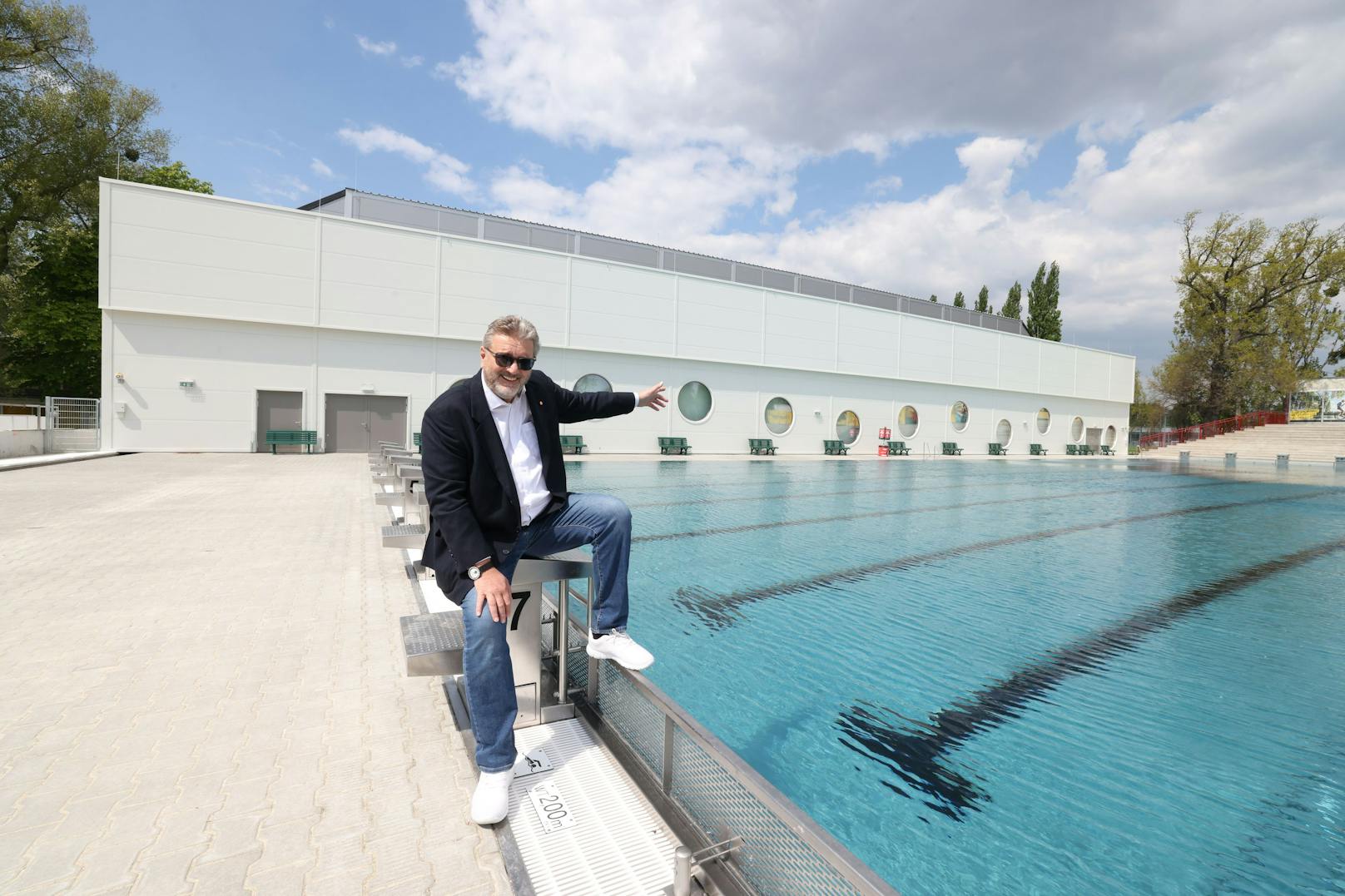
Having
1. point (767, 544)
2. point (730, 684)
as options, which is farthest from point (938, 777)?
point (767, 544)

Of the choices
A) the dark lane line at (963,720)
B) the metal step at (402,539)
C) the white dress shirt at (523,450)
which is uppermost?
the white dress shirt at (523,450)

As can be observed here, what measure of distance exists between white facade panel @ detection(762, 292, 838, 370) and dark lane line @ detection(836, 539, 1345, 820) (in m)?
20.4

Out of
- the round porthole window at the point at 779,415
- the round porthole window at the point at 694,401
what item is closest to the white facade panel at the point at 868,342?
the round porthole window at the point at 779,415

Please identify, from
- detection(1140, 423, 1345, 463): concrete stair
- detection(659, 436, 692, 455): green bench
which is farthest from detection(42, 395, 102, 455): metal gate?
detection(1140, 423, 1345, 463): concrete stair

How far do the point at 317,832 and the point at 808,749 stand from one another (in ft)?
7.06

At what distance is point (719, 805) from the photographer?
1705 millimetres

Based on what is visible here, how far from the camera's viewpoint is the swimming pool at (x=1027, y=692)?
223cm

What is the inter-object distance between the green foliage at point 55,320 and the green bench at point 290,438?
13.8 m

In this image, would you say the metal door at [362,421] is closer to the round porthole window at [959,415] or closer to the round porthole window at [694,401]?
the round porthole window at [694,401]

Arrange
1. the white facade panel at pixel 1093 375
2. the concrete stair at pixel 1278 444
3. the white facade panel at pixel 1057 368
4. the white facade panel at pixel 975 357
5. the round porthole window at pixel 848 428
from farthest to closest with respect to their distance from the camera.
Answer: the white facade panel at pixel 1093 375, the white facade panel at pixel 1057 368, the concrete stair at pixel 1278 444, the white facade panel at pixel 975 357, the round porthole window at pixel 848 428

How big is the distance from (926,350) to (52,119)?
39.0 metres

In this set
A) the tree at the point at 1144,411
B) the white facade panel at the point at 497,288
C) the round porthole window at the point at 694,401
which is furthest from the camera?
the tree at the point at 1144,411

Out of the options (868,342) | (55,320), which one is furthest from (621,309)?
(55,320)

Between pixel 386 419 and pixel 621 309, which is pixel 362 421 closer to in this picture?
pixel 386 419
